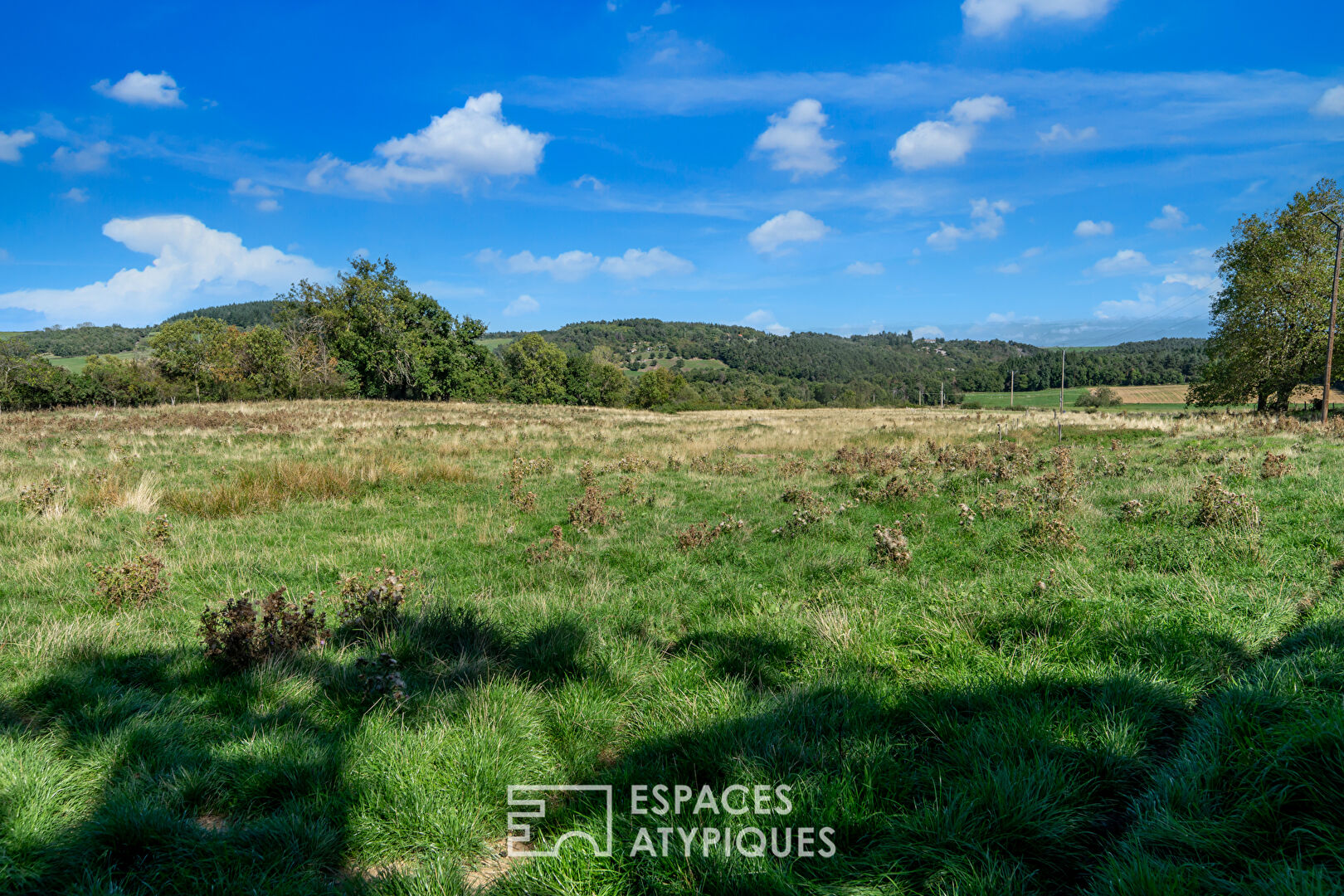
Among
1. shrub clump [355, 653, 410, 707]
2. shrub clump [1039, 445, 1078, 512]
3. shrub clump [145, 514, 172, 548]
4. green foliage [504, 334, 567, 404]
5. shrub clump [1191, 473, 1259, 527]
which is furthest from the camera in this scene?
green foliage [504, 334, 567, 404]

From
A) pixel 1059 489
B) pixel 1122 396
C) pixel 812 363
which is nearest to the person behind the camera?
pixel 1059 489

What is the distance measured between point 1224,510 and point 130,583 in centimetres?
1203

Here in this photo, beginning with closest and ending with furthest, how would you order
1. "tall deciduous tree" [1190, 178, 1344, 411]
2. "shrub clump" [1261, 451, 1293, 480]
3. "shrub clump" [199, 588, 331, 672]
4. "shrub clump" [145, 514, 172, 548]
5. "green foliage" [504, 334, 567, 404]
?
"shrub clump" [199, 588, 331, 672] < "shrub clump" [145, 514, 172, 548] < "shrub clump" [1261, 451, 1293, 480] < "tall deciduous tree" [1190, 178, 1344, 411] < "green foliage" [504, 334, 567, 404]

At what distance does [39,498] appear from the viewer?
9055mm

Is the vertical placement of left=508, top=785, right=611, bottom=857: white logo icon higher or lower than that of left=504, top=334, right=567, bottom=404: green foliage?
lower

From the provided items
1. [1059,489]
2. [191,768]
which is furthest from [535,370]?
[191,768]

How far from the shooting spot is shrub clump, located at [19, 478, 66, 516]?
887cm

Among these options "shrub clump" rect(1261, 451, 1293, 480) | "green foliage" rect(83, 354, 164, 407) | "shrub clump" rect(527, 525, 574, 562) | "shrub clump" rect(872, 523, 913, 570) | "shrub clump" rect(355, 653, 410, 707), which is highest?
"green foliage" rect(83, 354, 164, 407)

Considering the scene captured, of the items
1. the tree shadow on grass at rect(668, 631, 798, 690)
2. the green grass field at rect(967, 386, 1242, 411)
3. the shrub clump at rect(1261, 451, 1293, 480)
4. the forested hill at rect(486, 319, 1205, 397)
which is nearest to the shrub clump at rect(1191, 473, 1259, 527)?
the shrub clump at rect(1261, 451, 1293, 480)

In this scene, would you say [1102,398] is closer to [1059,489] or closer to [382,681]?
[1059,489]

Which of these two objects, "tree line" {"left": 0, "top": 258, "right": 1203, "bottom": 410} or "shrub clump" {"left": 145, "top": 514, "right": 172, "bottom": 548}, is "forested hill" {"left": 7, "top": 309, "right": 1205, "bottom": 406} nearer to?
"tree line" {"left": 0, "top": 258, "right": 1203, "bottom": 410}

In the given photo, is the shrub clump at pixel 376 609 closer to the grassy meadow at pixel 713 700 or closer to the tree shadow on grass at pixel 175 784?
the grassy meadow at pixel 713 700

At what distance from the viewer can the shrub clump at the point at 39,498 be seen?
887cm

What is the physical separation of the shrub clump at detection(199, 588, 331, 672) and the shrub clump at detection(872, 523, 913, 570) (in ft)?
18.9
